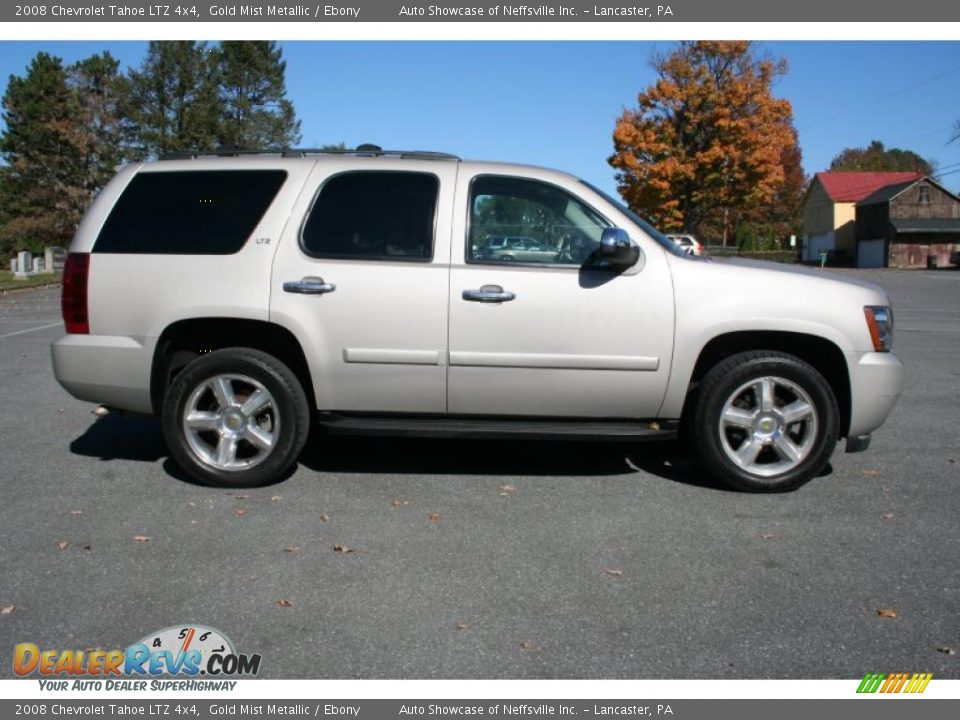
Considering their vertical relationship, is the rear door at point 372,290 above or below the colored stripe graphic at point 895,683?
above

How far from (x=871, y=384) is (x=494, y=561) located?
8.53 ft

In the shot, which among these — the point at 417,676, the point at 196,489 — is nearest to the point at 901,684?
the point at 417,676

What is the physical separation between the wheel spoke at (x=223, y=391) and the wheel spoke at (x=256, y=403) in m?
0.09

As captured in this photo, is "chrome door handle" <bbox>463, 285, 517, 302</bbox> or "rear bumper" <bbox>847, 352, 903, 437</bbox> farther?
"rear bumper" <bbox>847, 352, 903, 437</bbox>

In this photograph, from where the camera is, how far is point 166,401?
5.36 meters

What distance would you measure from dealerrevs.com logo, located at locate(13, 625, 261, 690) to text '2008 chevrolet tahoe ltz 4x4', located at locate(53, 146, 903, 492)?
1993 millimetres

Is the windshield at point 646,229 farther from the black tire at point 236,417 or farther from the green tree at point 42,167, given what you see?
the green tree at point 42,167

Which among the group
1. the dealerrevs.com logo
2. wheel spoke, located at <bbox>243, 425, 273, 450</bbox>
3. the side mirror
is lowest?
the dealerrevs.com logo

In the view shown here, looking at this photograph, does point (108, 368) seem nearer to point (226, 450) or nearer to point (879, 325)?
point (226, 450)

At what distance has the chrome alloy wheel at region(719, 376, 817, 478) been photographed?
17.3 ft

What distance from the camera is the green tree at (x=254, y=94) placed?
163ft

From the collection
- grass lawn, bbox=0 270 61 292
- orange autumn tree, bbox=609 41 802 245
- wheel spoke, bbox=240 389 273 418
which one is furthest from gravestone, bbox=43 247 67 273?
wheel spoke, bbox=240 389 273 418

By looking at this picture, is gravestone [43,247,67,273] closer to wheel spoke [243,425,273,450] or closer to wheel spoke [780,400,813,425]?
wheel spoke [243,425,273,450]

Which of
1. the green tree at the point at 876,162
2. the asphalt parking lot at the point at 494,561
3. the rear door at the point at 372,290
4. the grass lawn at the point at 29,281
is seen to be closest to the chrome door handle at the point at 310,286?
the rear door at the point at 372,290
